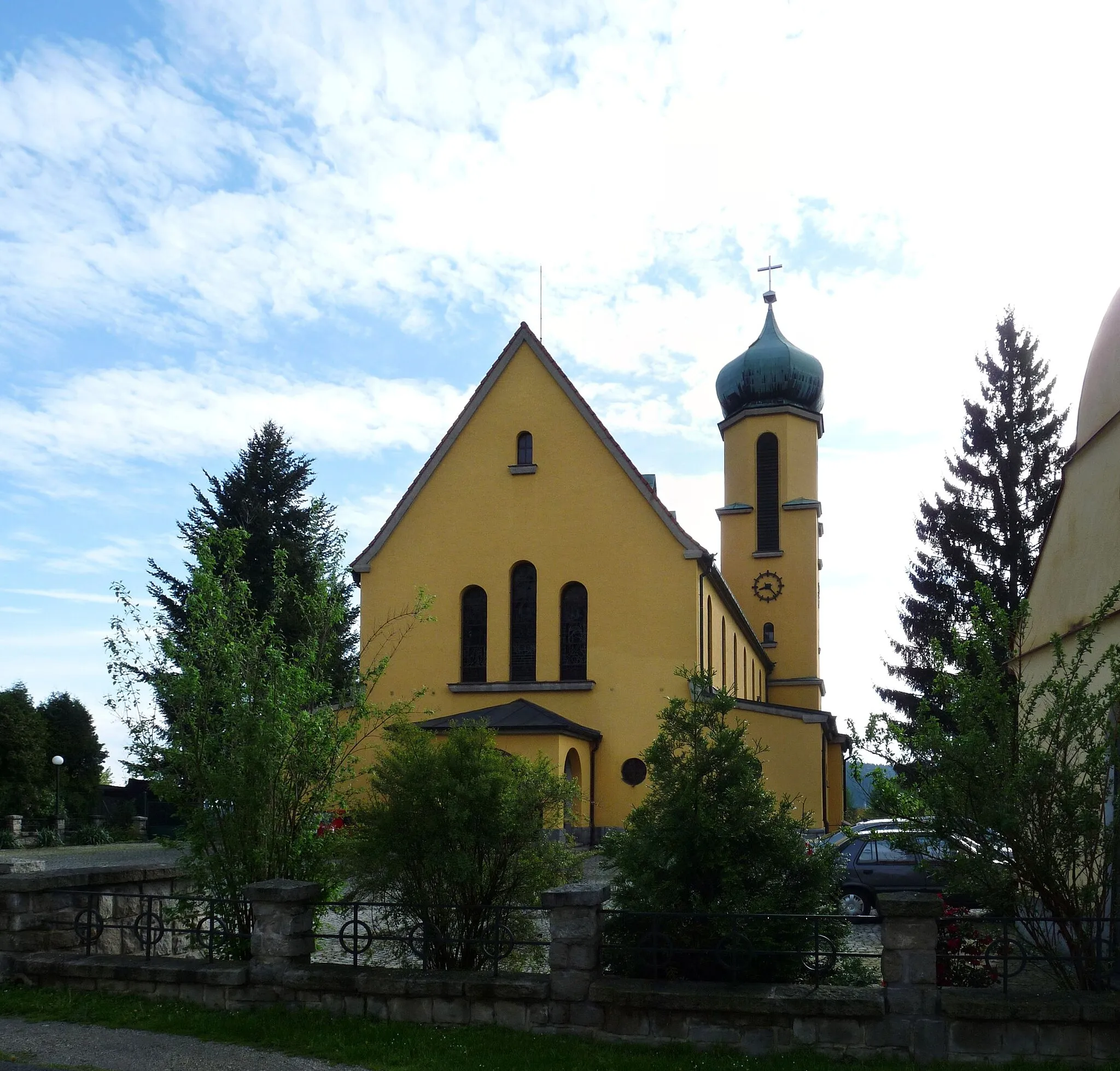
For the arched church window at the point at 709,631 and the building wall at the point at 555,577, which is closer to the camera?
the building wall at the point at 555,577

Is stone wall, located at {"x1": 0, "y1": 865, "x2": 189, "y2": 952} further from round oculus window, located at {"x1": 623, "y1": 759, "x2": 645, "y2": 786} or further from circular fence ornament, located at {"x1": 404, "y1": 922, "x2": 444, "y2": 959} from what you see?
round oculus window, located at {"x1": 623, "y1": 759, "x2": 645, "y2": 786}

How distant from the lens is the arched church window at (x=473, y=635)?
2747 cm

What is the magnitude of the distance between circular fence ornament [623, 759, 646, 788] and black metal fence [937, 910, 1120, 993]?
53.8 feet

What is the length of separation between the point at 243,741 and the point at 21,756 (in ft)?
123

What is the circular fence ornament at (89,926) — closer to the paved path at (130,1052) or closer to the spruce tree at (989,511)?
the paved path at (130,1052)

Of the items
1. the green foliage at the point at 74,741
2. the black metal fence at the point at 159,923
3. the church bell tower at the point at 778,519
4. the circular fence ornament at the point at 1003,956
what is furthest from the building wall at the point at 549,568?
the green foliage at the point at 74,741

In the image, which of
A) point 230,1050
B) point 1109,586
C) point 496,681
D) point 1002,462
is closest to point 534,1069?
point 230,1050

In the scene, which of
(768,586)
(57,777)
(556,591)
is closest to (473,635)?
(556,591)

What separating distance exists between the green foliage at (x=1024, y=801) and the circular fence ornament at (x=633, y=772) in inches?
669

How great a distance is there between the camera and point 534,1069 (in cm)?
743

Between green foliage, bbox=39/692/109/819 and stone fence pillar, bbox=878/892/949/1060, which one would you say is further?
green foliage, bbox=39/692/109/819

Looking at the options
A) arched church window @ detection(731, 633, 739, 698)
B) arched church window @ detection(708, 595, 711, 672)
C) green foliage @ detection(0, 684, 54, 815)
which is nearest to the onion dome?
arched church window @ detection(731, 633, 739, 698)

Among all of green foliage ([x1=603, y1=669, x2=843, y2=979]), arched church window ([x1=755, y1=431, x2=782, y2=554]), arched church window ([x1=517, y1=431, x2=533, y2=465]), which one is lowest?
green foliage ([x1=603, y1=669, x2=843, y2=979])

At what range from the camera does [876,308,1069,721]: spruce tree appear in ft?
105
